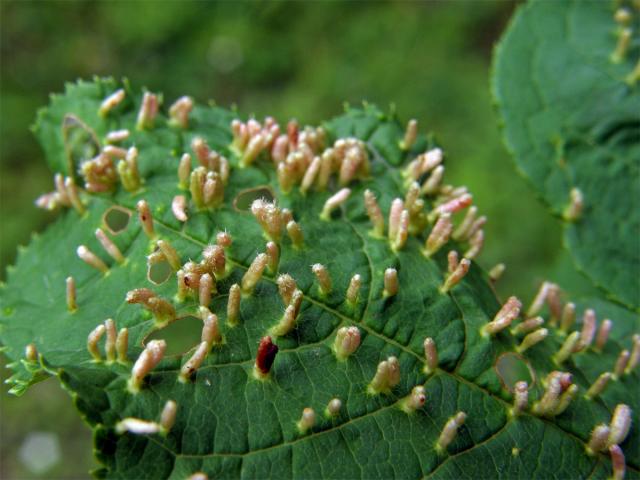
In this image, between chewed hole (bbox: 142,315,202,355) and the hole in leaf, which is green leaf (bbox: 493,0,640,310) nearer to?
the hole in leaf

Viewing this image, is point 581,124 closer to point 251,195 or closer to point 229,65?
point 251,195

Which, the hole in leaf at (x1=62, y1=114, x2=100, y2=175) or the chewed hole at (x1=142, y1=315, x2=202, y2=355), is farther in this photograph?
the chewed hole at (x1=142, y1=315, x2=202, y2=355)

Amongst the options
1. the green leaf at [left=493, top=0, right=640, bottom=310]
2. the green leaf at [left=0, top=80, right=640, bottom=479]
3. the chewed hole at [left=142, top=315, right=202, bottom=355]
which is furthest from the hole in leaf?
the chewed hole at [left=142, top=315, right=202, bottom=355]

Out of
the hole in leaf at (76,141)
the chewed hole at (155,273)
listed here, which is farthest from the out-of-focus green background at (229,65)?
the chewed hole at (155,273)

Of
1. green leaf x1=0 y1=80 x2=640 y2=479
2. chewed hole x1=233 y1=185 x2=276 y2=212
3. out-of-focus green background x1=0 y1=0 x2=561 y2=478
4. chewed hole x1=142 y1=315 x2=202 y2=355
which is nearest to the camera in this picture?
green leaf x1=0 y1=80 x2=640 y2=479

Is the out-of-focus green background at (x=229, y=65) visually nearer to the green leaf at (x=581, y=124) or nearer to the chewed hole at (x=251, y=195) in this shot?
the green leaf at (x=581, y=124)

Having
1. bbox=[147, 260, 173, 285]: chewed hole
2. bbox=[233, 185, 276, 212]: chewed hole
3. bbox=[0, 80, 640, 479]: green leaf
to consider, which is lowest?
bbox=[0, 80, 640, 479]: green leaf
